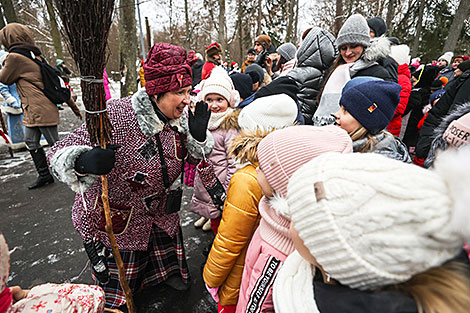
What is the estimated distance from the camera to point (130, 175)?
5.25 feet

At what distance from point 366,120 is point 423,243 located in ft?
4.18

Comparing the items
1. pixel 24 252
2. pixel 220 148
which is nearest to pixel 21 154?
pixel 24 252

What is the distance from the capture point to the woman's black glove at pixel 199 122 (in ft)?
5.89

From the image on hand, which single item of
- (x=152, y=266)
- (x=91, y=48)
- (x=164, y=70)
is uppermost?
(x=91, y=48)

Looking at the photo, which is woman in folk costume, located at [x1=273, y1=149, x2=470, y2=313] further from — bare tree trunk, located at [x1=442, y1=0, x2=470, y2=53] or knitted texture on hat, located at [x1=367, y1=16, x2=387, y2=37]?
bare tree trunk, located at [x1=442, y1=0, x2=470, y2=53]

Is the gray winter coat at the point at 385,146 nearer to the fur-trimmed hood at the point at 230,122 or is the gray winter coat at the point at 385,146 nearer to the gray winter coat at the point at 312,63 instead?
the fur-trimmed hood at the point at 230,122

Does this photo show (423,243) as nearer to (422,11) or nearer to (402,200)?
(402,200)

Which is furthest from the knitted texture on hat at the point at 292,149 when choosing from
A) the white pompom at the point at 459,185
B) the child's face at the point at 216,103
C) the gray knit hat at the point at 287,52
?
the gray knit hat at the point at 287,52

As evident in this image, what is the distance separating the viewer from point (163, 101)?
1.67 m

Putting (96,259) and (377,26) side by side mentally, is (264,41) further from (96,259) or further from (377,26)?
(96,259)

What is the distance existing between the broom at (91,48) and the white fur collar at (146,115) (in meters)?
0.22

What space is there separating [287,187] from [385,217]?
11.2 inches

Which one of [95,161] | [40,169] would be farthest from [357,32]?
[40,169]

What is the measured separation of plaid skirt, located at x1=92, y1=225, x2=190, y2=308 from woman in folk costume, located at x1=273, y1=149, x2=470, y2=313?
1.69 m
